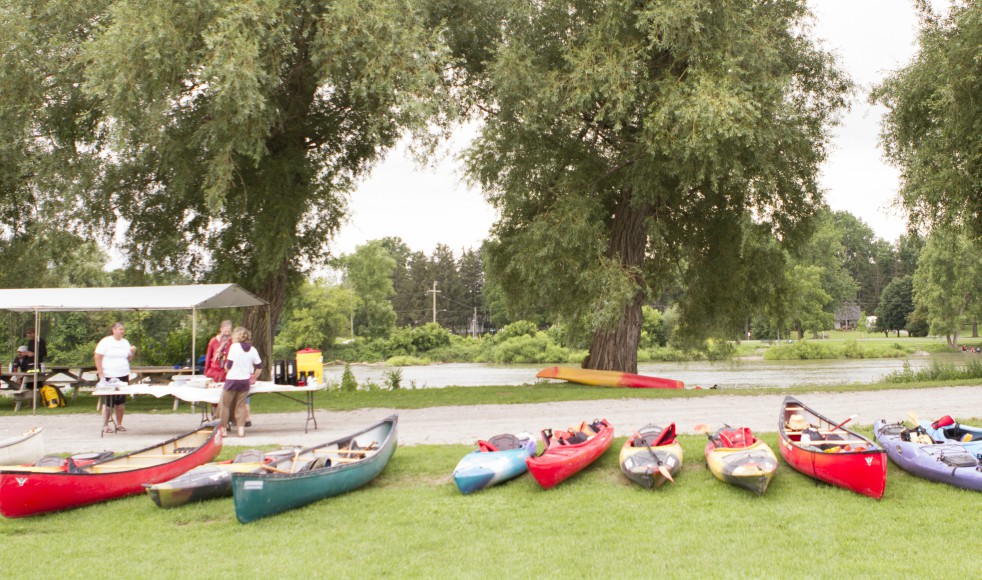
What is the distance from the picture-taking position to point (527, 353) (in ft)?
155

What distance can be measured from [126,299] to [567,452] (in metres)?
10.3

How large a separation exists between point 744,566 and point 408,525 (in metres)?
3.02

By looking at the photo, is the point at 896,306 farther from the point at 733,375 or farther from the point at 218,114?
the point at 218,114

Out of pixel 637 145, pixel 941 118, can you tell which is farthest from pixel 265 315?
pixel 941 118

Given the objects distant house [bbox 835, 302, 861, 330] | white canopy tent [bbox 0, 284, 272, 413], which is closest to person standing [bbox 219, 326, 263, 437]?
white canopy tent [bbox 0, 284, 272, 413]

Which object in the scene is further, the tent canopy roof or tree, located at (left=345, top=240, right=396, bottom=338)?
tree, located at (left=345, top=240, right=396, bottom=338)

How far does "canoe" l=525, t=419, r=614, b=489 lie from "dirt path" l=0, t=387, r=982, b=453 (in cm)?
174

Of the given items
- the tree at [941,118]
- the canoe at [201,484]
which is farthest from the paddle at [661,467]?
the tree at [941,118]

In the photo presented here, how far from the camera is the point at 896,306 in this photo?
76.4 meters

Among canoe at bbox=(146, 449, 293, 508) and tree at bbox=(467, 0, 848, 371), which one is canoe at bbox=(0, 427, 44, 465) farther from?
tree at bbox=(467, 0, 848, 371)

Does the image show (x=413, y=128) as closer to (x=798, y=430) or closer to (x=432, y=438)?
(x=432, y=438)

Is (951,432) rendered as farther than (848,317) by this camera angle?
No

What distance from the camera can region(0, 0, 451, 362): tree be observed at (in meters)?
13.7

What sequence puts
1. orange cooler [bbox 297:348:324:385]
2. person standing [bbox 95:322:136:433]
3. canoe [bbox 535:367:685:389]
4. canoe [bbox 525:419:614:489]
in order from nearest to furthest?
canoe [bbox 525:419:614:489], person standing [bbox 95:322:136:433], orange cooler [bbox 297:348:324:385], canoe [bbox 535:367:685:389]
